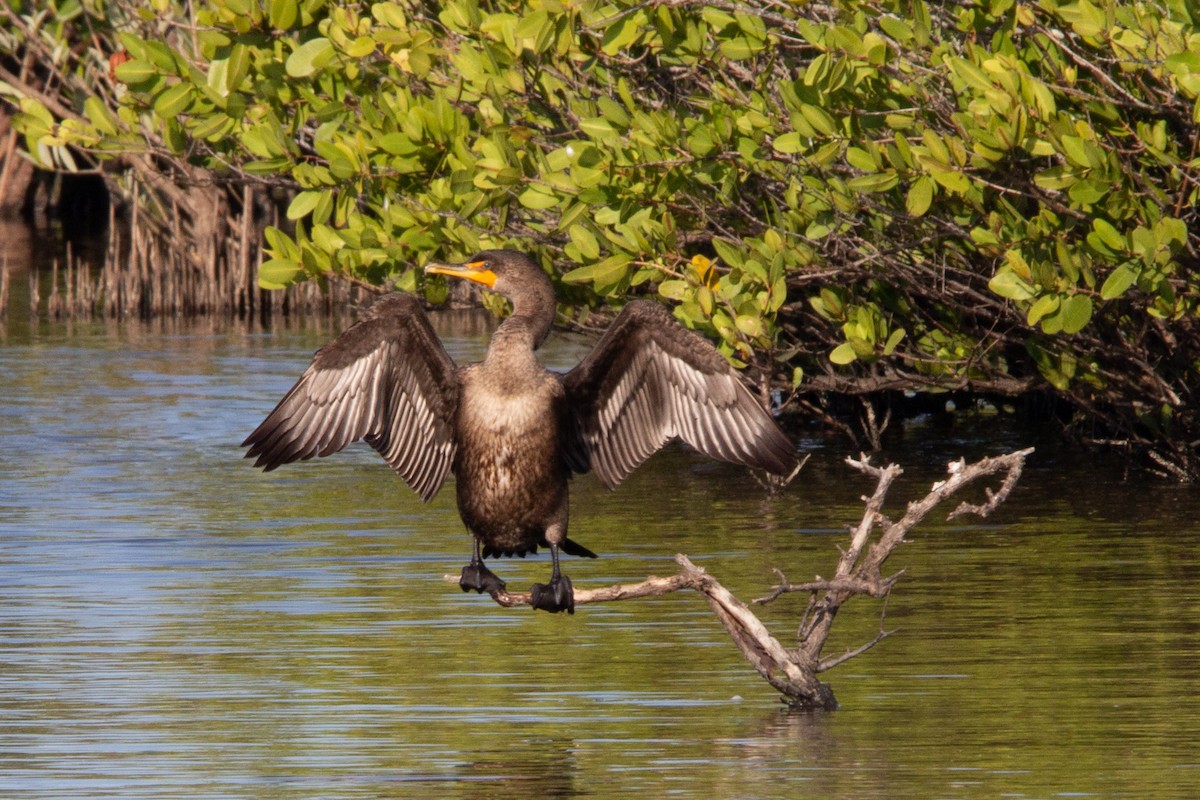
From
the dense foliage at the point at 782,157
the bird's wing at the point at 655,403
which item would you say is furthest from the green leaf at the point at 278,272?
the bird's wing at the point at 655,403

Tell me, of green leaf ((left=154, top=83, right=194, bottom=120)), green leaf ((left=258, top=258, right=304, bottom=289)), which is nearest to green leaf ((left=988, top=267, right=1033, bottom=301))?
green leaf ((left=258, top=258, right=304, bottom=289))

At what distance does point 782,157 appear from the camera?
462 inches

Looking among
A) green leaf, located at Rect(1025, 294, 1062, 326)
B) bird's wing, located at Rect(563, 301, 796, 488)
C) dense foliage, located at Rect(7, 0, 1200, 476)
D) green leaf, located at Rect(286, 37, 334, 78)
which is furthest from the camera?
green leaf, located at Rect(286, 37, 334, 78)

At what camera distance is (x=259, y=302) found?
983 inches

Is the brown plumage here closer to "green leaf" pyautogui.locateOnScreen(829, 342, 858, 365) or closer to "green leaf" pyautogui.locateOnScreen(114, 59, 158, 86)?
"green leaf" pyautogui.locateOnScreen(829, 342, 858, 365)

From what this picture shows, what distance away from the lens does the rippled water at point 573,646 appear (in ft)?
23.7

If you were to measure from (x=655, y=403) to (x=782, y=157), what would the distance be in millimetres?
3586

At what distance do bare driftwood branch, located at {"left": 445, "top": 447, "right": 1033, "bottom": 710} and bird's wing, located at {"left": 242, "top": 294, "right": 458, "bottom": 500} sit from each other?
796 mm

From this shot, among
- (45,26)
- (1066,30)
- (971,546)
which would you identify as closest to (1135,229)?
(1066,30)

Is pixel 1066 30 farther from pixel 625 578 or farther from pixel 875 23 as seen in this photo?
pixel 625 578

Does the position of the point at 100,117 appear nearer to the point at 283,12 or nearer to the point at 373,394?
the point at 283,12

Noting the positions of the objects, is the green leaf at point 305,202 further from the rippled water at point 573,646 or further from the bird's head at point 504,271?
the bird's head at point 504,271

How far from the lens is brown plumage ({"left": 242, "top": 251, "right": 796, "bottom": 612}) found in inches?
320

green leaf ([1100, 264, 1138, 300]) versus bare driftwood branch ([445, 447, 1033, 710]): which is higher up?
green leaf ([1100, 264, 1138, 300])
